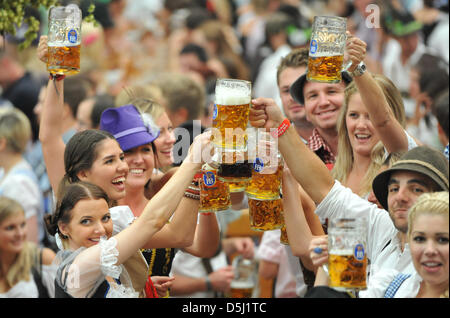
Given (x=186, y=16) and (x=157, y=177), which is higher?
(x=186, y=16)

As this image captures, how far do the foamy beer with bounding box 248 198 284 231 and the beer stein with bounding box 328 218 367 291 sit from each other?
66 cm

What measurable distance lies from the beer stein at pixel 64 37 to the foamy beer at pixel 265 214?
1.09 metres

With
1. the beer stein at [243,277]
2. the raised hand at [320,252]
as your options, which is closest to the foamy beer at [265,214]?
the raised hand at [320,252]

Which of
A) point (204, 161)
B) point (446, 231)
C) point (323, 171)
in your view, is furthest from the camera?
point (323, 171)

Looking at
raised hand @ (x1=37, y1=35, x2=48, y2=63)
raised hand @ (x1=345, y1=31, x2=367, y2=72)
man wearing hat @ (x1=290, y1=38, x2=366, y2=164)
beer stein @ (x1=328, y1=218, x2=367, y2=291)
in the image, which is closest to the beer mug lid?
man wearing hat @ (x1=290, y1=38, x2=366, y2=164)

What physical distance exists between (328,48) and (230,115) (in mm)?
607

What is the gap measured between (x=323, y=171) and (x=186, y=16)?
7258 millimetres

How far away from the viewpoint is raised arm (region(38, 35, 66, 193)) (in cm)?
420

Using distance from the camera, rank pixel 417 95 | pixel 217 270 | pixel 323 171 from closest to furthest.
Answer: pixel 323 171 < pixel 217 270 < pixel 417 95

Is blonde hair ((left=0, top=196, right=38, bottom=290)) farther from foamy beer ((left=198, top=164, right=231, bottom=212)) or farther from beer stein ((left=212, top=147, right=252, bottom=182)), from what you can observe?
beer stein ((left=212, top=147, right=252, bottom=182))

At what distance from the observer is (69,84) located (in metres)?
6.71

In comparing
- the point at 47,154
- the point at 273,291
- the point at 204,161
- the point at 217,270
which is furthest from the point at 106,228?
the point at 273,291

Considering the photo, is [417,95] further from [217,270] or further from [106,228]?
[106,228]

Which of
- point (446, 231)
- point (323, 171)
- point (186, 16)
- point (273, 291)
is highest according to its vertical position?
point (186, 16)
